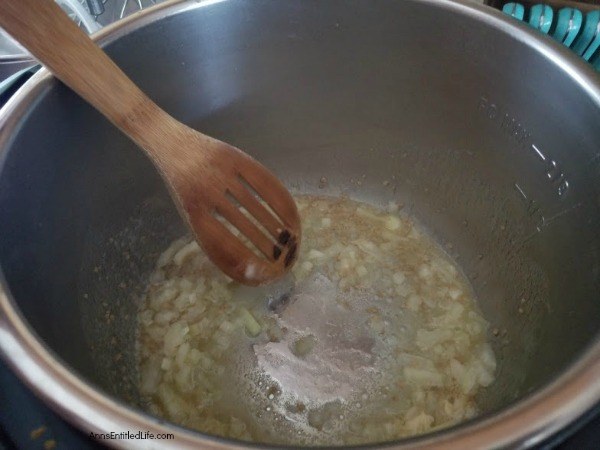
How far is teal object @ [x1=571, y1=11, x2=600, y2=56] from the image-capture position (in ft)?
3.66

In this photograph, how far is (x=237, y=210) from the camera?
961 mm

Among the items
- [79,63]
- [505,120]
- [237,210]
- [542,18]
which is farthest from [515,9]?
[79,63]

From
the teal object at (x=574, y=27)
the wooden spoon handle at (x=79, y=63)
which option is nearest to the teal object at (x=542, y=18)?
the teal object at (x=574, y=27)

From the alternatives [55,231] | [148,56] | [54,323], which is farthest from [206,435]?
[148,56]

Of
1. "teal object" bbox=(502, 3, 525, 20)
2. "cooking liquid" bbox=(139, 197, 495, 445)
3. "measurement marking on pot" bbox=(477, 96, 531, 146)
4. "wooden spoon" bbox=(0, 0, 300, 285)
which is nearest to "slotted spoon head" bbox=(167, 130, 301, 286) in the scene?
"wooden spoon" bbox=(0, 0, 300, 285)

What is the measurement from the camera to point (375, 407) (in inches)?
37.0

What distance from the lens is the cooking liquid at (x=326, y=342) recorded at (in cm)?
92

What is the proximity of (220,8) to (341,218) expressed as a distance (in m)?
0.53

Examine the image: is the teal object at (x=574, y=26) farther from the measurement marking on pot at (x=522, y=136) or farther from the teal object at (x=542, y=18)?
the measurement marking on pot at (x=522, y=136)

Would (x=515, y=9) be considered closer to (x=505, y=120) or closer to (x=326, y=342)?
(x=505, y=120)

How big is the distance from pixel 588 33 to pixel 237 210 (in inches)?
33.0

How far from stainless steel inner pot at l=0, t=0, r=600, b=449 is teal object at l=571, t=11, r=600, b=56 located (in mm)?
331

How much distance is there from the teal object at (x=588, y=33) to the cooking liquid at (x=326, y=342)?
1.71 ft

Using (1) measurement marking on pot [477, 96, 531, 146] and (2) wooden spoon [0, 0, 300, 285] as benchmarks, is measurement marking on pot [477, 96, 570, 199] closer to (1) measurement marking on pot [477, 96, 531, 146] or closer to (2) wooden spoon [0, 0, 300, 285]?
(1) measurement marking on pot [477, 96, 531, 146]
